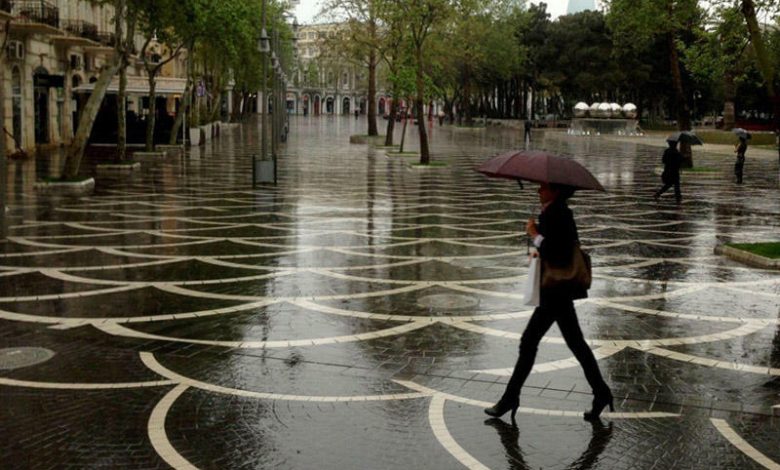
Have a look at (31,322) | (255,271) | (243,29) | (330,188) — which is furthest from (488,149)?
(31,322)

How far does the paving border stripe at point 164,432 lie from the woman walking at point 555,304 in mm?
2321

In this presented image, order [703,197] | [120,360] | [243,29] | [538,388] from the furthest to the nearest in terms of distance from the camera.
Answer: [243,29], [703,197], [120,360], [538,388]

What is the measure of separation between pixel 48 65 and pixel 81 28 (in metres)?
2.48

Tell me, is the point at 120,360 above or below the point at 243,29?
below

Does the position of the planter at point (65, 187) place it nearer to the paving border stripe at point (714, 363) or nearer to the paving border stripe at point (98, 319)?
the paving border stripe at point (98, 319)

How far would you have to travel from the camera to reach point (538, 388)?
7441 mm

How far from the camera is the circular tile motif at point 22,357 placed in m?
7.86

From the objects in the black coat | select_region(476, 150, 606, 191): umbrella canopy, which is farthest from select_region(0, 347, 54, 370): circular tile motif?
the black coat

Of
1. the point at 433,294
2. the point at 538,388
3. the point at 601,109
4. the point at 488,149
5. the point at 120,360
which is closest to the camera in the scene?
the point at 538,388

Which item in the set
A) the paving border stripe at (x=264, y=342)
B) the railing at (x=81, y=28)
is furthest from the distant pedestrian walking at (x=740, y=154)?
the railing at (x=81, y=28)

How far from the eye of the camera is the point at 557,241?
644cm

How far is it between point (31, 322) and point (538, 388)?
541 centimetres

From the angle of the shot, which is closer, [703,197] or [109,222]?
[109,222]

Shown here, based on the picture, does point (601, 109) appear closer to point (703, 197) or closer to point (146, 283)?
point (703, 197)
